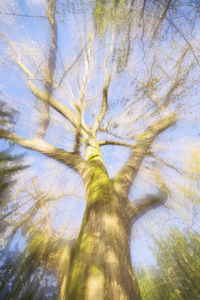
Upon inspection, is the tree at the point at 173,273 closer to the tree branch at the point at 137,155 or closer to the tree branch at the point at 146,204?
the tree branch at the point at 146,204

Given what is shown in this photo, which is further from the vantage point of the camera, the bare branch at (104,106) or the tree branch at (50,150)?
the bare branch at (104,106)

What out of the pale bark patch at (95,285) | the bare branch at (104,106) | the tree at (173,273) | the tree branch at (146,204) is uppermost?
the bare branch at (104,106)

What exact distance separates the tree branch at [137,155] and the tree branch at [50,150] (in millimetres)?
837

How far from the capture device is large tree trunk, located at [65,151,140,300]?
114cm

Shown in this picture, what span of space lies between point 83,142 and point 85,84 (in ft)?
5.47

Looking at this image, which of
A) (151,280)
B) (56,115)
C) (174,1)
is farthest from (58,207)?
(151,280)

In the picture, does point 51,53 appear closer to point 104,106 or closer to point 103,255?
point 104,106

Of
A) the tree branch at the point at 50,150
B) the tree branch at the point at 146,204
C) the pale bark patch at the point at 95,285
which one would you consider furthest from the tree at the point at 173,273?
the pale bark patch at the point at 95,285

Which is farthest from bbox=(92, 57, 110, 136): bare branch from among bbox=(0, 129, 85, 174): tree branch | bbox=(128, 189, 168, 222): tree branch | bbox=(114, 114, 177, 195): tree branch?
bbox=(128, 189, 168, 222): tree branch

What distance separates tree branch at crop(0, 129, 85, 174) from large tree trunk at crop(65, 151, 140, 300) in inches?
37.0

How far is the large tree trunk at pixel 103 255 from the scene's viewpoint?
1.14 metres

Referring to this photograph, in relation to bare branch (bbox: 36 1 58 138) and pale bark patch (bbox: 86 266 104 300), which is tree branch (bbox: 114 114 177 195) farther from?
bare branch (bbox: 36 1 58 138)

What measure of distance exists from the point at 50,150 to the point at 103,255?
2234 mm

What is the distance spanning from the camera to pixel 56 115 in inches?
160
